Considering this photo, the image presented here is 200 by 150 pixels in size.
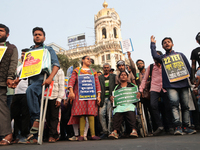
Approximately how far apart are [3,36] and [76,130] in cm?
255

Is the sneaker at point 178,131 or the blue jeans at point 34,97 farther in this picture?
the sneaker at point 178,131

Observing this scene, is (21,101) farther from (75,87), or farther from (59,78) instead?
(75,87)

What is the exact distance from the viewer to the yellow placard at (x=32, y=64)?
3314mm

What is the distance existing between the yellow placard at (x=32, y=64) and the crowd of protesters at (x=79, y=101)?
119 mm

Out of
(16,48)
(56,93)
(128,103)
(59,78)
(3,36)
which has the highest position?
(3,36)

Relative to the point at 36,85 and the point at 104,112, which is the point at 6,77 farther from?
the point at 104,112

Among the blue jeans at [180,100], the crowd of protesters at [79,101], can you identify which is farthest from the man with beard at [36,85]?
the blue jeans at [180,100]

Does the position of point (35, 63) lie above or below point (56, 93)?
above

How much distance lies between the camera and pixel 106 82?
16.9 feet

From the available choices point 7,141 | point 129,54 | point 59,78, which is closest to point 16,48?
point 59,78

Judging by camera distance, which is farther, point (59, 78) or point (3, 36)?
point (59, 78)

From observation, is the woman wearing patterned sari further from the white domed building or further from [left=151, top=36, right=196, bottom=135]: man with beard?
the white domed building

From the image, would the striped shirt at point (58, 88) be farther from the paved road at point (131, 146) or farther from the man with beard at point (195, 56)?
the man with beard at point (195, 56)

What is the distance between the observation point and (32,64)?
11.2 ft
